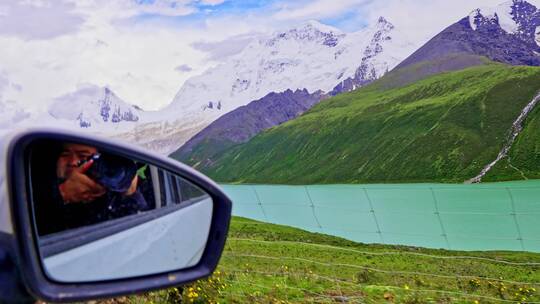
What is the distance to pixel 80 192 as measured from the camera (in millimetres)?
1832

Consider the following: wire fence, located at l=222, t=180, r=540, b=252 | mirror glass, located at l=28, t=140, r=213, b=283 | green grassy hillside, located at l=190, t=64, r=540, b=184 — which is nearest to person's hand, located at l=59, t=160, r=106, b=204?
mirror glass, located at l=28, t=140, r=213, b=283

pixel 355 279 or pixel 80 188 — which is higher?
pixel 80 188

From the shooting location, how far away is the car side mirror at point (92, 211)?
1710 mm

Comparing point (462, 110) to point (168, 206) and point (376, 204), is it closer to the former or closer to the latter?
point (376, 204)

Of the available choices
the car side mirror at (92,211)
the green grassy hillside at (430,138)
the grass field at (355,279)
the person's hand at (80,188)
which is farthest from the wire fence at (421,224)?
the green grassy hillside at (430,138)

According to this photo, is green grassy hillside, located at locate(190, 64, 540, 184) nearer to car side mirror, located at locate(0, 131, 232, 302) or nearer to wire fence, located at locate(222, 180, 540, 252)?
wire fence, located at locate(222, 180, 540, 252)

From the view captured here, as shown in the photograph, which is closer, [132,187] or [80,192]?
[80,192]

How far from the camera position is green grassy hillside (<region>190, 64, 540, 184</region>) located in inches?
5522

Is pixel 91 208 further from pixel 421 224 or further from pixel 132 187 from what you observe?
pixel 421 224

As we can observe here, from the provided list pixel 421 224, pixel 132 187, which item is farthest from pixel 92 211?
pixel 421 224

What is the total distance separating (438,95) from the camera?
619 feet

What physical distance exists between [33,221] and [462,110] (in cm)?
16874

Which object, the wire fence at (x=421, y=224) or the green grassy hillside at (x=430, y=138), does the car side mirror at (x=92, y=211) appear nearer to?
the wire fence at (x=421, y=224)

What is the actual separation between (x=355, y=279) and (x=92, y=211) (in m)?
14.0
